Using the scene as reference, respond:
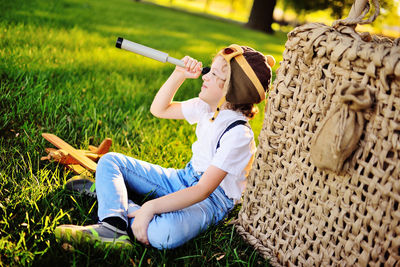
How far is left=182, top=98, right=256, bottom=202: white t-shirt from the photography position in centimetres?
167

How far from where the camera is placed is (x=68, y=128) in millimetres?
2496

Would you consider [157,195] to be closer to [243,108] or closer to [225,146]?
[225,146]

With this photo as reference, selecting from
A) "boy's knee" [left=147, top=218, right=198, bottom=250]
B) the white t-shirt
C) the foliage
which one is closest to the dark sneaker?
"boy's knee" [left=147, top=218, right=198, bottom=250]

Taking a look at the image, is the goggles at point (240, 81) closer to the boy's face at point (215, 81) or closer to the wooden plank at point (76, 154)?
the boy's face at point (215, 81)

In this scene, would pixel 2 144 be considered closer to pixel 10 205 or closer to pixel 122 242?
pixel 10 205

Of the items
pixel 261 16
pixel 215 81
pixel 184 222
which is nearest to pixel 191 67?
pixel 215 81

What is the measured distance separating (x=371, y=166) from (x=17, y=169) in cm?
170

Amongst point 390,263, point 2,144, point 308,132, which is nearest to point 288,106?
point 308,132

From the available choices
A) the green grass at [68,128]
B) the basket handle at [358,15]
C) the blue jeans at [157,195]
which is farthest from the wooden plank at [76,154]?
the basket handle at [358,15]

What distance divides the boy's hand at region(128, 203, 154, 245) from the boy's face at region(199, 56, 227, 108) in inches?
25.1

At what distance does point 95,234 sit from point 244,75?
3.21 ft

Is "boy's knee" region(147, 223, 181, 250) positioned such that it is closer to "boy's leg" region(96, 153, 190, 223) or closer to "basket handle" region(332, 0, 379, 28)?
"boy's leg" region(96, 153, 190, 223)

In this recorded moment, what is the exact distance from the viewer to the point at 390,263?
1284 mm

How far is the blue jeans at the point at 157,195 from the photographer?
5.27 ft
